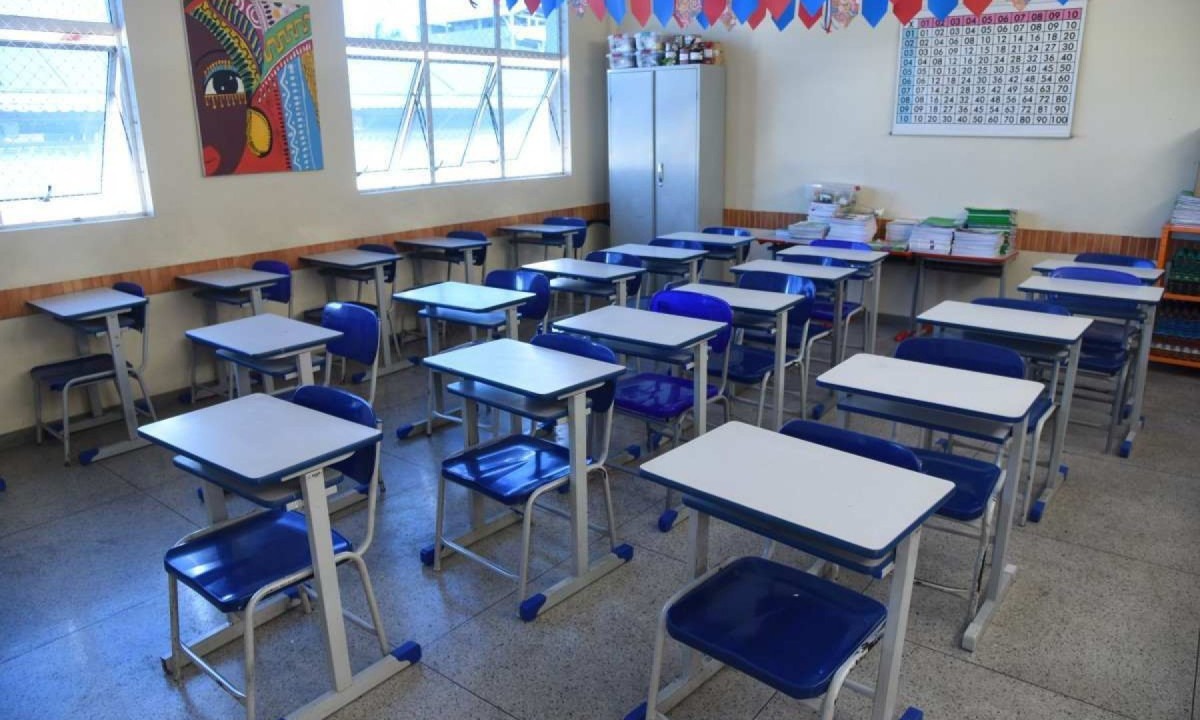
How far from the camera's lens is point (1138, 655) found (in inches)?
99.7

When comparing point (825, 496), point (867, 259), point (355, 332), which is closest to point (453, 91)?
point (355, 332)

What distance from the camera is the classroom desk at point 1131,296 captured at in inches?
153

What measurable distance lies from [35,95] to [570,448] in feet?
12.6

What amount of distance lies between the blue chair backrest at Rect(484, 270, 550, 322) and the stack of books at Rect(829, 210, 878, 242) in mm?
2862

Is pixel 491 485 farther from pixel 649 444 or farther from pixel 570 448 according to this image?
pixel 649 444

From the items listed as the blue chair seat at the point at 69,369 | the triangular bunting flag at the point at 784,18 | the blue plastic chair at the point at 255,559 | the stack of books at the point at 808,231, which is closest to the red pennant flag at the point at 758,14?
the triangular bunting flag at the point at 784,18

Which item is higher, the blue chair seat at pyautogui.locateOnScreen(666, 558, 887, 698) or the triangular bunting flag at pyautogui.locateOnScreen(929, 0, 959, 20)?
the triangular bunting flag at pyautogui.locateOnScreen(929, 0, 959, 20)

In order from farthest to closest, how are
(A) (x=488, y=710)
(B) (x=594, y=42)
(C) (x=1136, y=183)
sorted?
1. (B) (x=594, y=42)
2. (C) (x=1136, y=183)
3. (A) (x=488, y=710)

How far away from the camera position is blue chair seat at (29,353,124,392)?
4238 mm

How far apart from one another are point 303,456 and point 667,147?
5631mm

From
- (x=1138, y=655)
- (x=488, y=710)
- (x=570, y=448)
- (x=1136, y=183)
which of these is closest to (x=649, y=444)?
(x=570, y=448)

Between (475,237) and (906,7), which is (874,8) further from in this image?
(475,237)

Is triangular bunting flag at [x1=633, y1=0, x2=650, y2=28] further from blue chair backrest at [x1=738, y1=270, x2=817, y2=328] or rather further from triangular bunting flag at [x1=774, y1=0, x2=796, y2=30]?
blue chair backrest at [x1=738, y1=270, x2=817, y2=328]

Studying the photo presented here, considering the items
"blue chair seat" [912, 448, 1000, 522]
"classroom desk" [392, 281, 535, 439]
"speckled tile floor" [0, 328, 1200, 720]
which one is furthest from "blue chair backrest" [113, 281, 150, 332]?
"blue chair seat" [912, 448, 1000, 522]
